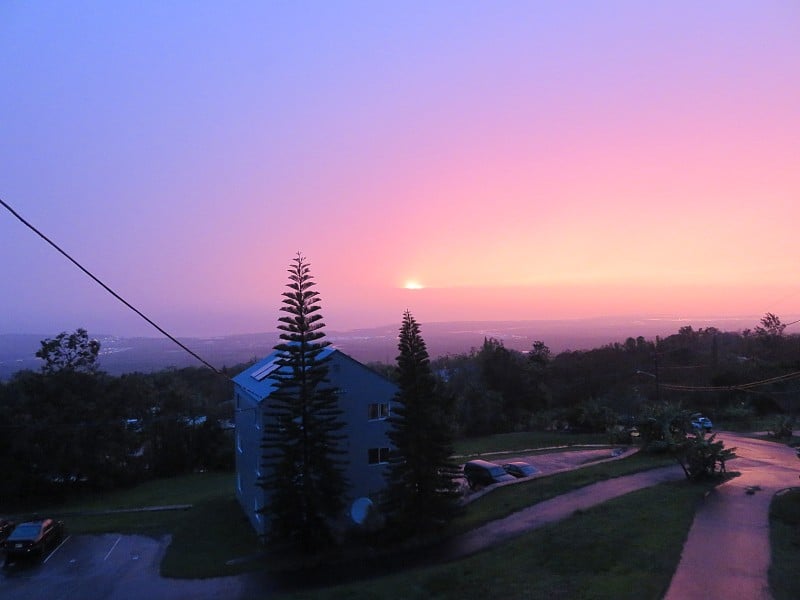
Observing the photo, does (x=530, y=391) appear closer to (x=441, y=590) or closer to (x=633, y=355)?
(x=633, y=355)

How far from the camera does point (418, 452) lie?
633 inches

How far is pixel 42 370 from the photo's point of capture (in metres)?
33.7

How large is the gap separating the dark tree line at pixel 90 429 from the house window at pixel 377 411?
798 inches

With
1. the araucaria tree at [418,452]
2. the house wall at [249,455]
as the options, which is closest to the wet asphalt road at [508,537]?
the araucaria tree at [418,452]

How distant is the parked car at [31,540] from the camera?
1712cm

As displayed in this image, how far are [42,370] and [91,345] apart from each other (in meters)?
2.74

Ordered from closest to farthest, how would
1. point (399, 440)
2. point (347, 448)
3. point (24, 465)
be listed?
point (399, 440), point (347, 448), point (24, 465)

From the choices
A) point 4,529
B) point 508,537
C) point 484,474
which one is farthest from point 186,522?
point 508,537

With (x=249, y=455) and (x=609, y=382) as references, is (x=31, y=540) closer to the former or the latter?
(x=249, y=455)

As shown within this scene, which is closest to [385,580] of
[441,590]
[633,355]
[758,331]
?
[441,590]

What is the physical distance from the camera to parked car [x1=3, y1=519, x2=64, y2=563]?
1712cm

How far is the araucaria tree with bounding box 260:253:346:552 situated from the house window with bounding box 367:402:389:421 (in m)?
2.22

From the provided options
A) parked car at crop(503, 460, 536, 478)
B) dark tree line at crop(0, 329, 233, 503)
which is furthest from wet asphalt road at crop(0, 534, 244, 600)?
dark tree line at crop(0, 329, 233, 503)

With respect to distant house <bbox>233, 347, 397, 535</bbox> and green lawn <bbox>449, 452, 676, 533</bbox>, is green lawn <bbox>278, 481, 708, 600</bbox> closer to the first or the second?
green lawn <bbox>449, 452, 676, 533</bbox>
